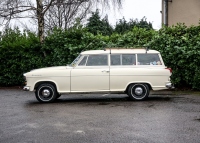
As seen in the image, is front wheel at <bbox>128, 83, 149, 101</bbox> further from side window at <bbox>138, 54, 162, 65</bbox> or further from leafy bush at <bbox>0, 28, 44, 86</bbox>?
leafy bush at <bbox>0, 28, 44, 86</bbox>

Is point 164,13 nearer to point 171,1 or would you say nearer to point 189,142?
point 171,1

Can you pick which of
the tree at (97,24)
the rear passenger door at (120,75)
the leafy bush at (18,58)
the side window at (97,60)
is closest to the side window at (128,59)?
the rear passenger door at (120,75)

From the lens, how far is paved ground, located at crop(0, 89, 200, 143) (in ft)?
20.1

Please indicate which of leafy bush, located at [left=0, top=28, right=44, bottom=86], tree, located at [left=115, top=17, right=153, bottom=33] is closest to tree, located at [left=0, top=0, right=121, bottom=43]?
leafy bush, located at [left=0, top=28, right=44, bottom=86]

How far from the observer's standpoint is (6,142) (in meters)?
5.95

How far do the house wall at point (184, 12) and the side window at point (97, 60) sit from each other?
1153 cm

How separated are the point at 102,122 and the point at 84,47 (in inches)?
333

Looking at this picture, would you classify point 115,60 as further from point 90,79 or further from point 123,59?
point 90,79

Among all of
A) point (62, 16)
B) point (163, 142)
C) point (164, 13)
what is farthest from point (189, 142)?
point (62, 16)

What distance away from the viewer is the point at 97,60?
1111 cm

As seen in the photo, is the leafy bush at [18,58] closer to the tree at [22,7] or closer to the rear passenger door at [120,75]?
the tree at [22,7]

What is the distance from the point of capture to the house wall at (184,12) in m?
20.7

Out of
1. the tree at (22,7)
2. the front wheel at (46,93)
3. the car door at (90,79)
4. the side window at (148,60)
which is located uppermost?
the tree at (22,7)

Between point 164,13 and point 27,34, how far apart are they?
938 cm
